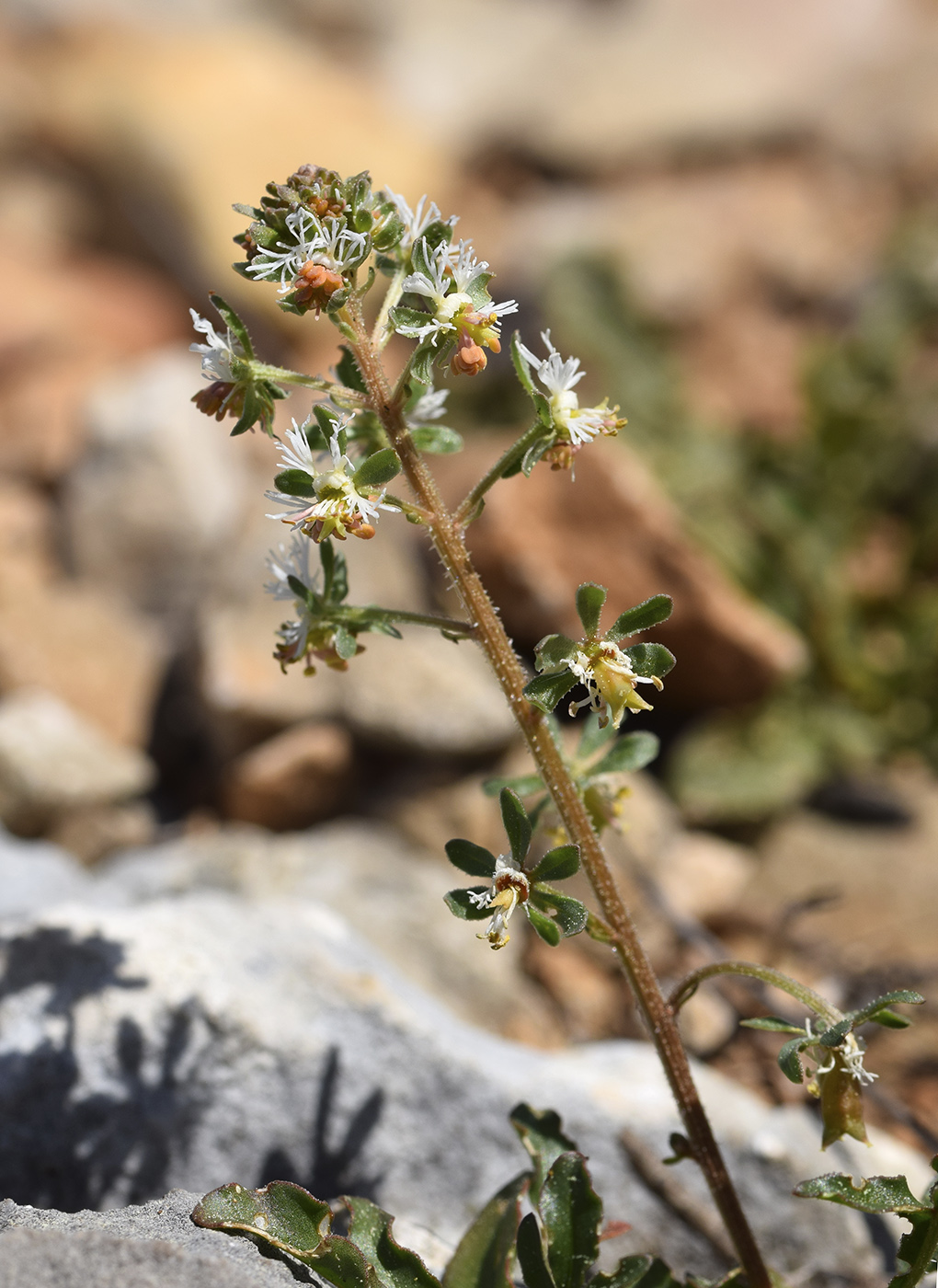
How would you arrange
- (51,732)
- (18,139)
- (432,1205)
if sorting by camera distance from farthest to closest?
→ (18,139) → (51,732) → (432,1205)

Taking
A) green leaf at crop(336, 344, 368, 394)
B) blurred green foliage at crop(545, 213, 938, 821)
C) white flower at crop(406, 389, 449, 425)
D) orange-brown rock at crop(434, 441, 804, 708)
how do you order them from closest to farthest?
green leaf at crop(336, 344, 368, 394)
white flower at crop(406, 389, 449, 425)
orange-brown rock at crop(434, 441, 804, 708)
blurred green foliage at crop(545, 213, 938, 821)

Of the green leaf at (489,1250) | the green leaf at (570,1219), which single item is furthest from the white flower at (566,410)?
the green leaf at (489,1250)

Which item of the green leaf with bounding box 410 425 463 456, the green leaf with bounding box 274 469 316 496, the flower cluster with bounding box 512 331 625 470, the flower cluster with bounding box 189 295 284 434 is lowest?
the green leaf with bounding box 274 469 316 496

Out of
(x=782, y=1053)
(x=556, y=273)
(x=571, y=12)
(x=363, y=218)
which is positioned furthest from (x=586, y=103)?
(x=782, y=1053)

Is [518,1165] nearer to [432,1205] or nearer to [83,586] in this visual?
[432,1205]

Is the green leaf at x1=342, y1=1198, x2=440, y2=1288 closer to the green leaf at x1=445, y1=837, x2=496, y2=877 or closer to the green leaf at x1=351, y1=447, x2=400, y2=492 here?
the green leaf at x1=445, y1=837, x2=496, y2=877

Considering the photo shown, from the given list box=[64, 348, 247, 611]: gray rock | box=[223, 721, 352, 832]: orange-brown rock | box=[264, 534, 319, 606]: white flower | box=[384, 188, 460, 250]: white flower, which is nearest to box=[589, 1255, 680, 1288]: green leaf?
box=[264, 534, 319, 606]: white flower
